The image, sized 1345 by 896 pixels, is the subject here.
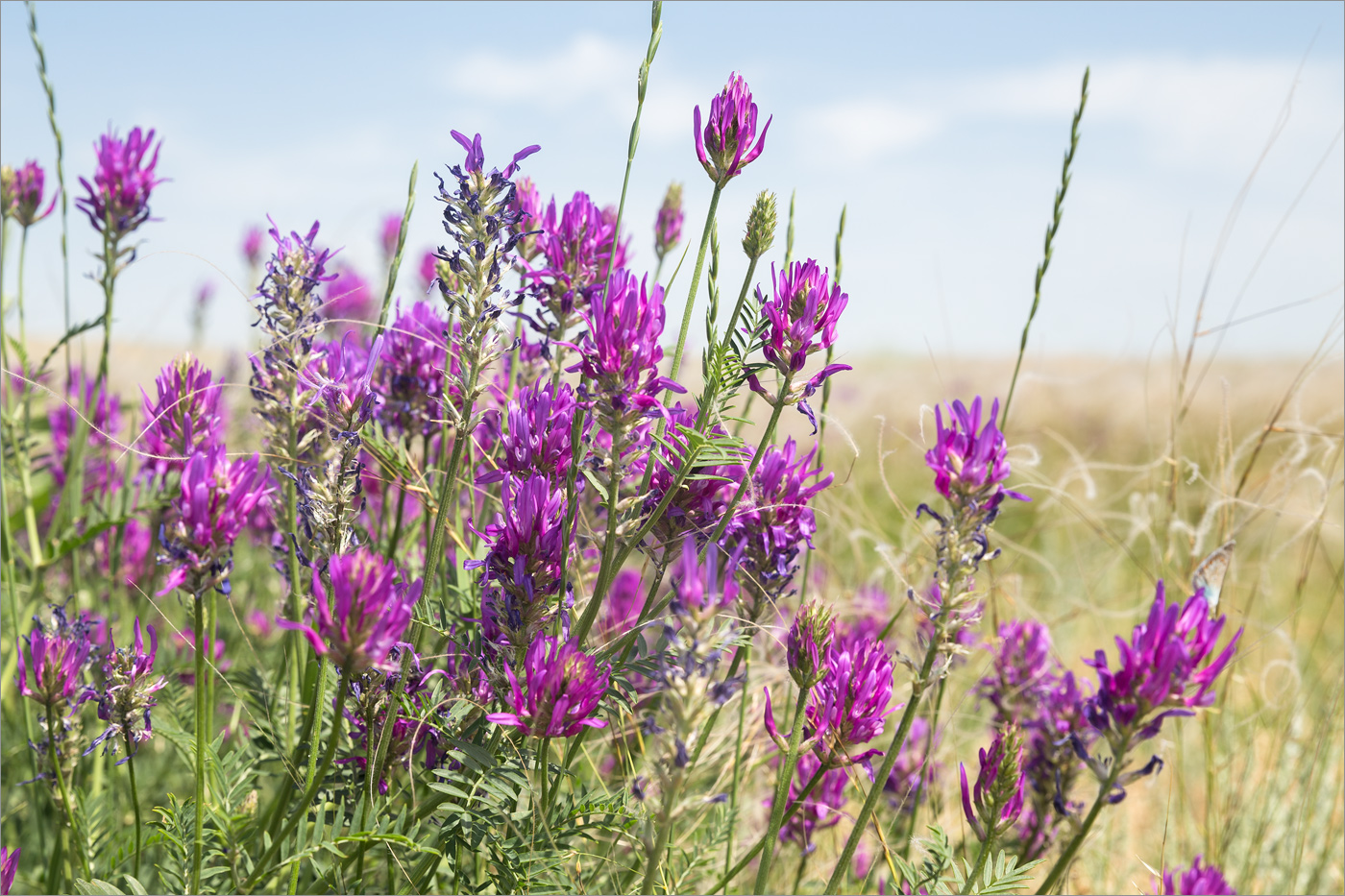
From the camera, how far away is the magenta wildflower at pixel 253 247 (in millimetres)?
5473

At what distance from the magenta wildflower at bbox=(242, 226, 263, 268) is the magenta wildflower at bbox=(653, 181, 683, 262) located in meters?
4.11

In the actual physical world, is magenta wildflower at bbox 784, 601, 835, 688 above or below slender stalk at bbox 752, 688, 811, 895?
above

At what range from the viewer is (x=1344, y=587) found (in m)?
3.63

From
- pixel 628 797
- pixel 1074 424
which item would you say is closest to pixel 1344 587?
pixel 628 797

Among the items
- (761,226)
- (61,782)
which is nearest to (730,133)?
(761,226)

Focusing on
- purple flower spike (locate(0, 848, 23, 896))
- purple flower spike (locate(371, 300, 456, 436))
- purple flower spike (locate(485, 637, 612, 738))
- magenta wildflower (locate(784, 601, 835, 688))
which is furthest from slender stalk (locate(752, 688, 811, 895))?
purple flower spike (locate(0, 848, 23, 896))

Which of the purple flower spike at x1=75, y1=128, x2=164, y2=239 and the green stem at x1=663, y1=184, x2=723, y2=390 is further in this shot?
the purple flower spike at x1=75, y1=128, x2=164, y2=239

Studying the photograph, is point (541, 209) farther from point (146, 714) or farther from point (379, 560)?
point (146, 714)

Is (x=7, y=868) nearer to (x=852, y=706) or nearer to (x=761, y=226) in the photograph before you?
A: (x=852, y=706)

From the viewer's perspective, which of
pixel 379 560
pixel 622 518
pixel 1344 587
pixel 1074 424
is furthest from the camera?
pixel 1074 424

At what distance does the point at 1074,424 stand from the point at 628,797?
13.5 metres

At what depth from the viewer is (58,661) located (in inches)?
59.7

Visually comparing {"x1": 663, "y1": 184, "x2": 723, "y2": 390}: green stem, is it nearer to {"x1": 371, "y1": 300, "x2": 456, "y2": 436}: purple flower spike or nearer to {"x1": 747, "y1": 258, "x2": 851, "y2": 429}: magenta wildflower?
{"x1": 747, "y1": 258, "x2": 851, "y2": 429}: magenta wildflower

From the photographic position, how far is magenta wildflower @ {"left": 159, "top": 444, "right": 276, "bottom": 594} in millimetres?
1125
